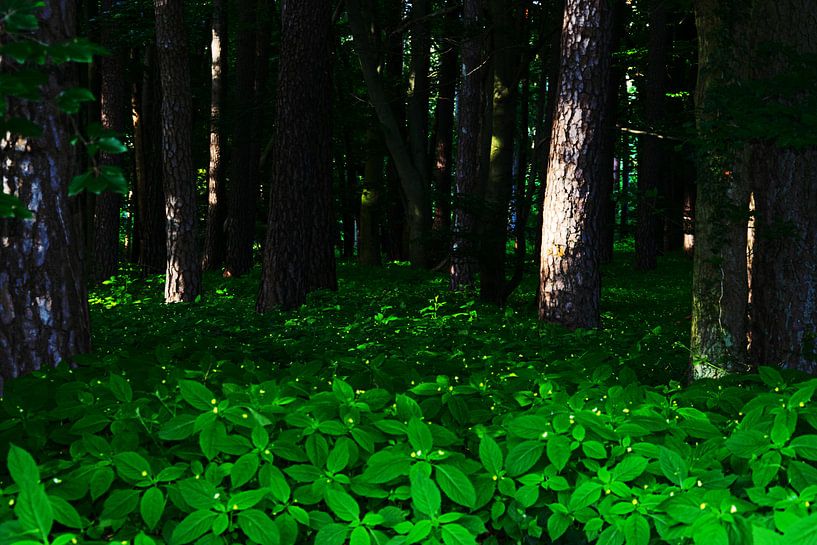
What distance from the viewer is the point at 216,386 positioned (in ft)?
12.5

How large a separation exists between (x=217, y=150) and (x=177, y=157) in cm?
671

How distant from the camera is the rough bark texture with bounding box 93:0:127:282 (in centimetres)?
1812

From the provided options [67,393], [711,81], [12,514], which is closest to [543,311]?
[711,81]

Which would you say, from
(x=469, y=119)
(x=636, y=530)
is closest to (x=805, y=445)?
(x=636, y=530)

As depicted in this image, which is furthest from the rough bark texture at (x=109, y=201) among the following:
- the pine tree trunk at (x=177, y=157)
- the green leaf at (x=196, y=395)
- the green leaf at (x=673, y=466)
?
the green leaf at (x=673, y=466)

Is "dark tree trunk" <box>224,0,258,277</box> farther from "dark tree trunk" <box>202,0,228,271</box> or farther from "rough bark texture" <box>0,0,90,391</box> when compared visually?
"rough bark texture" <box>0,0,90,391</box>

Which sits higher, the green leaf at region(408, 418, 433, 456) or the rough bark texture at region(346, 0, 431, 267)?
the rough bark texture at region(346, 0, 431, 267)

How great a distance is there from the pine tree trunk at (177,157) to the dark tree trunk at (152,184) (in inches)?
203

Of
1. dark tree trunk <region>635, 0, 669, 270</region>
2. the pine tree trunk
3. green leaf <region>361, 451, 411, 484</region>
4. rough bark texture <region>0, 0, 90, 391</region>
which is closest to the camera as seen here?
green leaf <region>361, 451, 411, 484</region>

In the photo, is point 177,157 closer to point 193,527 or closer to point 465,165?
point 465,165

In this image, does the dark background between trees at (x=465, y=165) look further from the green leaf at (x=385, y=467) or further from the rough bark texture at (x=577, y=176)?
the green leaf at (x=385, y=467)

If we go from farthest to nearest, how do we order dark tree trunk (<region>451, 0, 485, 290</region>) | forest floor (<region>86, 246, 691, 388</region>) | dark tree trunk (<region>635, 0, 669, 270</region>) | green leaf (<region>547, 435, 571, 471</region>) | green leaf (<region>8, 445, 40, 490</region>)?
dark tree trunk (<region>635, 0, 669, 270</region>) → dark tree trunk (<region>451, 0, 485, 290</region>) → forest floor (<region>86, 246, 691, 388</region>) → green leaf (<region>547, 435, 571, 471</region>) → green leaf (<region>8, 445, 40, 490</region>)

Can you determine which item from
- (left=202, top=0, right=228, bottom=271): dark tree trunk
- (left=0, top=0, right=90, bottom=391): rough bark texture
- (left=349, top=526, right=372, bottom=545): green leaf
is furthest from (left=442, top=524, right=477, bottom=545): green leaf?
(left=202, top=0, right=228, bottom=271): dark tree trunk

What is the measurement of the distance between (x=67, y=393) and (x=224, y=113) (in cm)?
1681
